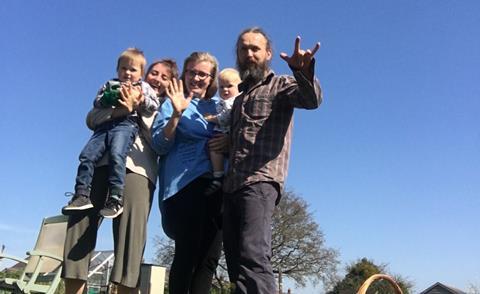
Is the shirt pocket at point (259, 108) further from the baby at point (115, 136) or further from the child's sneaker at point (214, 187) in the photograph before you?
the baby at point (115, 136)

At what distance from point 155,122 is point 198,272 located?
3.55 ft

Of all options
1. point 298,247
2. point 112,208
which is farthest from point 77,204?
point 298,247

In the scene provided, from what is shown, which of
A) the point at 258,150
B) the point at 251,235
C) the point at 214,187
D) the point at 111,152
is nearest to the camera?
the point at 251,235

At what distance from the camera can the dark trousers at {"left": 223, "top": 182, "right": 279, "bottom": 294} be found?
7.92 feet

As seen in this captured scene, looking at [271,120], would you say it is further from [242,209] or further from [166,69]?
[166,69]

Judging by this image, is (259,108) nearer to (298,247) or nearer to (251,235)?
(251,235)

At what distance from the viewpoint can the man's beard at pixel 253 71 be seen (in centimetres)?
308

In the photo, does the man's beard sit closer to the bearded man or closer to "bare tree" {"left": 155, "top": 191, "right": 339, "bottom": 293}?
the bearded man

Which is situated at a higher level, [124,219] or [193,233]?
[124,219]

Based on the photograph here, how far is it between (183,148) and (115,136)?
1.59ft

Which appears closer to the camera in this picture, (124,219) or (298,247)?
(124,219)

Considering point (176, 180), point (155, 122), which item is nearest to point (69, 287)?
point (176, 180)

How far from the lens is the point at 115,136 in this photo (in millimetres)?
3395

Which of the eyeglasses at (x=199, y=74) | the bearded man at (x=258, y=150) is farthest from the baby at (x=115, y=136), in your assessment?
the bearded man at (x=258, y=150)
